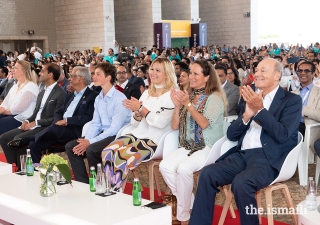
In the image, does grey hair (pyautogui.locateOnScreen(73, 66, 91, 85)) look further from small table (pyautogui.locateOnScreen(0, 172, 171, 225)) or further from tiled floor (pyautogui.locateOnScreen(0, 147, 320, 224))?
small table (pyautogui.locateOnScreen(0, 172, 171, 225))

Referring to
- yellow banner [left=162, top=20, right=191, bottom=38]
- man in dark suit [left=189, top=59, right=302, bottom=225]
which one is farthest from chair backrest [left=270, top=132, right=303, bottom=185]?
yellow banner [left=162, top=20, right=191, bottom=38]

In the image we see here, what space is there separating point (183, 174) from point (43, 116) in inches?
94.7

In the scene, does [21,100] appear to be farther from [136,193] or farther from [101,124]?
[136,193]

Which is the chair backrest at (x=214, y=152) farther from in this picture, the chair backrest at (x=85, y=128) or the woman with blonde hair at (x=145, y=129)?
the chair backrest at (x=85, y=128)

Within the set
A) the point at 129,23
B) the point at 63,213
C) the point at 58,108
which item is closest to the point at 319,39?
the point at 129,23

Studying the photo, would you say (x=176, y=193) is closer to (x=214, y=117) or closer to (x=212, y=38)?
(x=214, y=117)

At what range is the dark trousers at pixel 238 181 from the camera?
10.0 feet

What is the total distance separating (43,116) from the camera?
5438 mm

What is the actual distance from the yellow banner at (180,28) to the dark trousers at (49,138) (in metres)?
17.9

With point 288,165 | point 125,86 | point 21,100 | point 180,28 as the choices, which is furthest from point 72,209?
point 180,28

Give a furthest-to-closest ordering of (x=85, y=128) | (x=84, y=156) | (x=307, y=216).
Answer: (x=85, y=128) < (x=84, y=156) < (x=307, y=216)

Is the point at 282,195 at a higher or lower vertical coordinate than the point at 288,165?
lower

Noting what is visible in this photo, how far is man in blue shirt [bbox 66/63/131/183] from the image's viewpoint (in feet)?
14.8

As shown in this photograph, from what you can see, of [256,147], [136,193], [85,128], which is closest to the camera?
[136,193]
